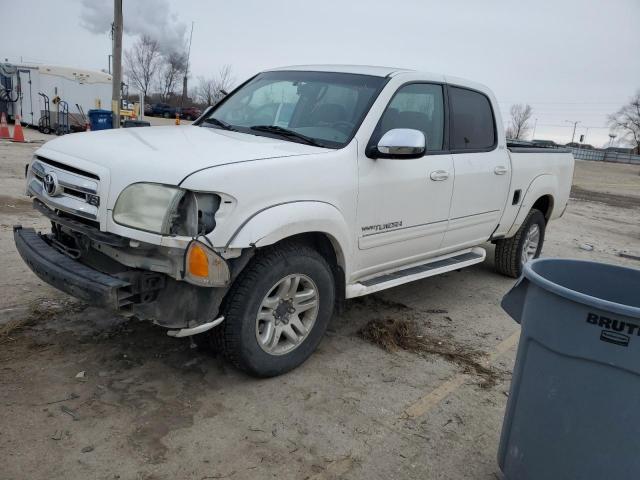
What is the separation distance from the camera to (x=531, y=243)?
6.26 m

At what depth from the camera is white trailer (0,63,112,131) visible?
20.5 m

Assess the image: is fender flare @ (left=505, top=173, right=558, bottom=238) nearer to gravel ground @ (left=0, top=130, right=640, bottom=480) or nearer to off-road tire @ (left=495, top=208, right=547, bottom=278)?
off-road tire @ (left=495, top=208, right=547, bottom=278)

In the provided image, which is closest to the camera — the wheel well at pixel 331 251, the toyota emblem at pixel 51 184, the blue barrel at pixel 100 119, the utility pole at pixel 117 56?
the toyota emblem at pixel 51 184

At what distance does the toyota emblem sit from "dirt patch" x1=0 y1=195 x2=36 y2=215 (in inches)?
172

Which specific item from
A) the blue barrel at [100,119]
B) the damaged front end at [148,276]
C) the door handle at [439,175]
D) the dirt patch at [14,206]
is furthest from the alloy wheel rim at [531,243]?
the blue barrel at [100,119]

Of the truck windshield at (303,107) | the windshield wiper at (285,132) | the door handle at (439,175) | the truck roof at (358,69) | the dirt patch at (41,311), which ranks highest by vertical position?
Answer: the truck roof at (358,69)

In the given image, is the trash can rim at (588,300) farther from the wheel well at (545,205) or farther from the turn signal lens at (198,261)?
the wheel well at (545,205)

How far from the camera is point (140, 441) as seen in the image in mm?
2674

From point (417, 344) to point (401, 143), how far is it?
1557mm

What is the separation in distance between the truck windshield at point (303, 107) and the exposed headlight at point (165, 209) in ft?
3.55

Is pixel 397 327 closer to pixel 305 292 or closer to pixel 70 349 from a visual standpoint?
pixel 305 292

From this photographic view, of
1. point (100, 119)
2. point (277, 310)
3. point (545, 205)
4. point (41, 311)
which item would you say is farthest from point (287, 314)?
point (100, 119)

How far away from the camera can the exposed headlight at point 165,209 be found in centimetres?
274

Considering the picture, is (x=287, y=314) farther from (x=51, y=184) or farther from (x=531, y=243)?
(x=531, y=243)
